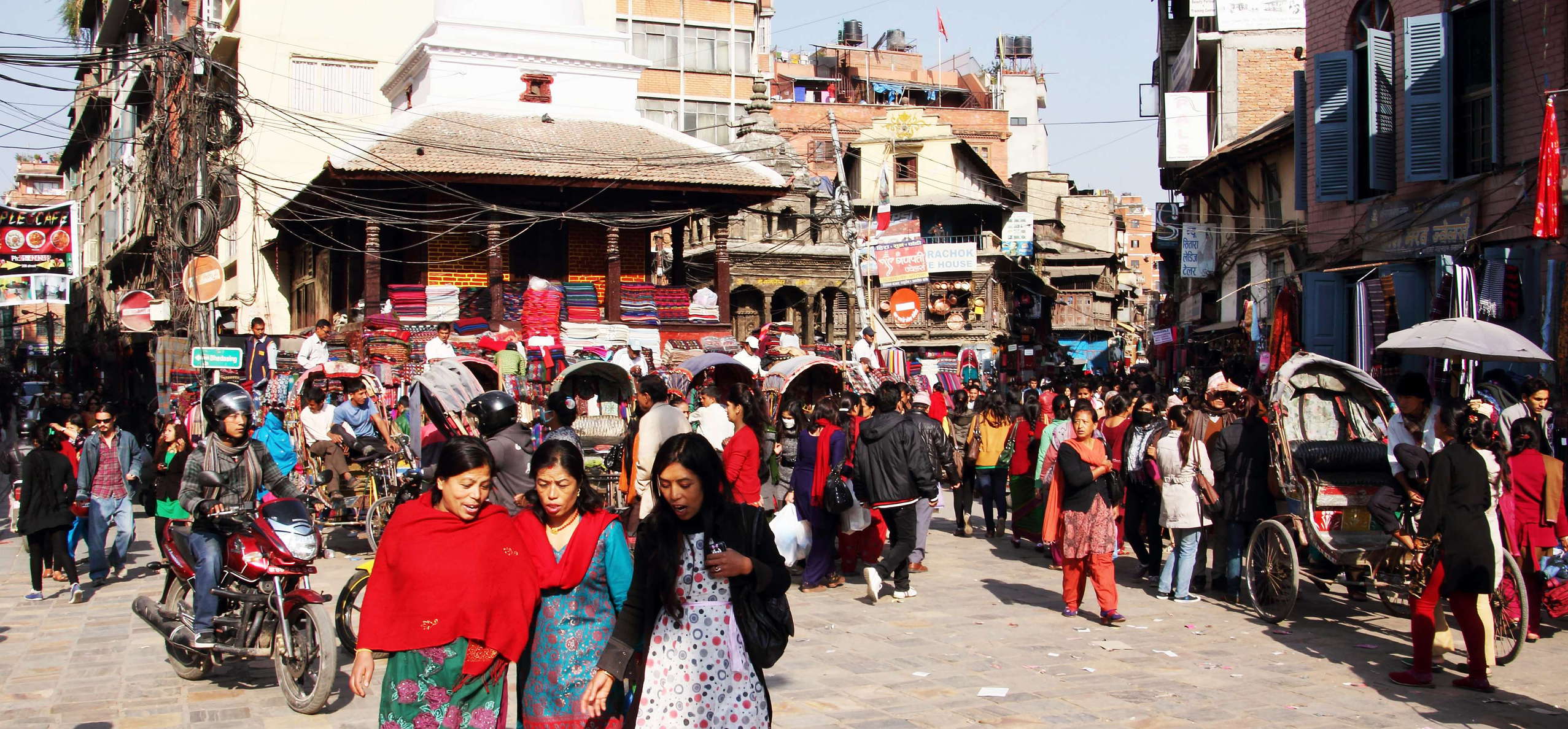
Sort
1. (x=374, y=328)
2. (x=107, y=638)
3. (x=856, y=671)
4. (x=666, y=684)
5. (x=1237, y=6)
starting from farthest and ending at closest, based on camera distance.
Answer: (x=1237, y=6), (x=374, y=328), (x=107, y=638), (x=856, y=671), (x=666, y=684)

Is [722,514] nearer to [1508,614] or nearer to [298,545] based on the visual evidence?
[298,545]

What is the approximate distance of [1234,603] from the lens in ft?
33.7

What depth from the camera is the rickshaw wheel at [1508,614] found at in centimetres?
764

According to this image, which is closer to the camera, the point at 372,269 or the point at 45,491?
the point at 45,491

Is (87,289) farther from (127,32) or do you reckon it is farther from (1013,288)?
(1013,288)

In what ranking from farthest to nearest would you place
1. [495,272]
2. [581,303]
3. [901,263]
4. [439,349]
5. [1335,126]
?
1. [901,263]
2. [581,303]
3. [495,272]
4. [439,349]
5. [1335,126]

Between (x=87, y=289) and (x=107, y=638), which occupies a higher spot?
(x=87, y=289)

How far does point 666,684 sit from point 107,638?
6.94m

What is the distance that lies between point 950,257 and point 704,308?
1433cm

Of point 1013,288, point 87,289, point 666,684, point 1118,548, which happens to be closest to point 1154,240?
point 1013,288

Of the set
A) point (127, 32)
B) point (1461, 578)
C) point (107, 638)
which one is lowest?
point (107, 638)

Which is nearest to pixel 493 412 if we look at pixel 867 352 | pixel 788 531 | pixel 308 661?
pixel 308 661

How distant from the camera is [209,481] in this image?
7590mm

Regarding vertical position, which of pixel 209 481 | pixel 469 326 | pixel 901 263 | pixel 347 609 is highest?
pixel 901 263
